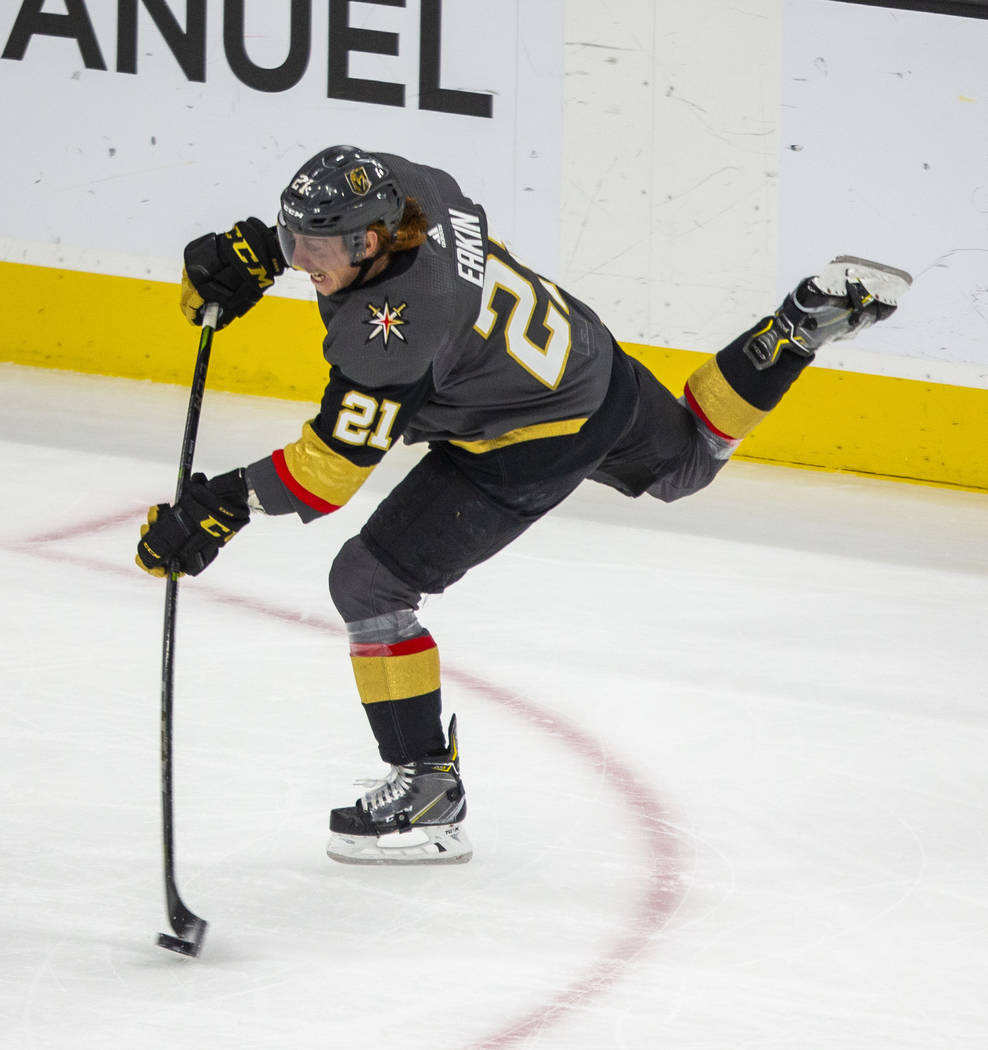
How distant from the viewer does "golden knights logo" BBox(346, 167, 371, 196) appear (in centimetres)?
277

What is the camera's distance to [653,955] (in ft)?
9.50

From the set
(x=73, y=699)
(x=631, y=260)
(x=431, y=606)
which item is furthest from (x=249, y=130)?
(x=73, y=699)

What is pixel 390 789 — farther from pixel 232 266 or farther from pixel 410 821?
pixel 232 266

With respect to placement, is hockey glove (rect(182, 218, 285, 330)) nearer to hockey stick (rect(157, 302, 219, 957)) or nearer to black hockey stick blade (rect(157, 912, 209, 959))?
hockey stick (rect(157, 302, 219, 957))

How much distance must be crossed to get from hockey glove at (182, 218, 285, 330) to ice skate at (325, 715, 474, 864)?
87 cm

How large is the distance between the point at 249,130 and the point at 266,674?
8.56ft

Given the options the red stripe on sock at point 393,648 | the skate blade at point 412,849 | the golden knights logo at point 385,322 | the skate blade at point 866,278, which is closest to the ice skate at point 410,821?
the skate blade at point 412,849

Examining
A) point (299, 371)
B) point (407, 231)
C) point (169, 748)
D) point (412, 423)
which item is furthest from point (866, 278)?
point (299, 371)

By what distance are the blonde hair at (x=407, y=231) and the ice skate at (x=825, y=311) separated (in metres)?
1.09

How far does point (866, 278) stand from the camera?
379cm

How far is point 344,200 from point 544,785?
1.30 metres

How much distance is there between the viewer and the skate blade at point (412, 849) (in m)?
3.20

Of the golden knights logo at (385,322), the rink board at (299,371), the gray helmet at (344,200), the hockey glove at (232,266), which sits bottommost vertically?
the rink board at (299,371)

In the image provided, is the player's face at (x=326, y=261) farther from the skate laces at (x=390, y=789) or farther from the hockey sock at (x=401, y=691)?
the skate laces at (x=390, y=789)
